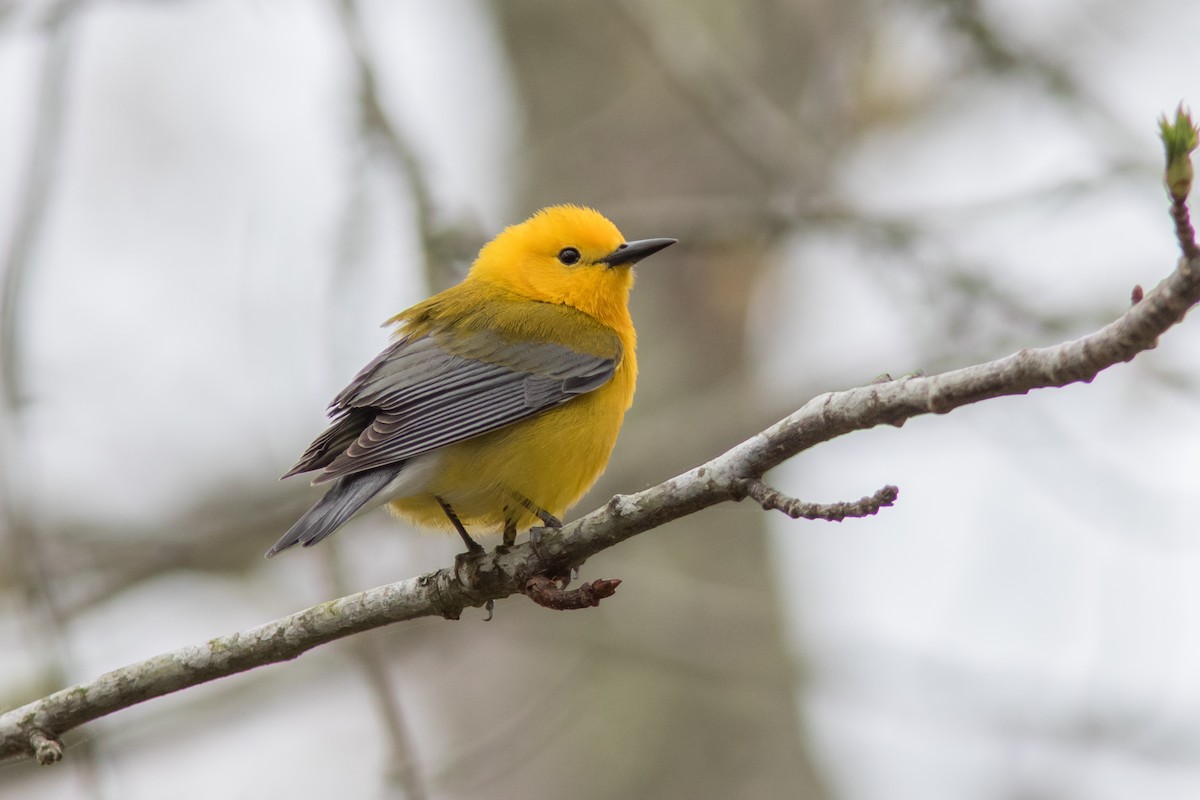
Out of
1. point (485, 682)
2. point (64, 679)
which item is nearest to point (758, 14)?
point (485, 682)

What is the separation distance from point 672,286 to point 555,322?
3627mm

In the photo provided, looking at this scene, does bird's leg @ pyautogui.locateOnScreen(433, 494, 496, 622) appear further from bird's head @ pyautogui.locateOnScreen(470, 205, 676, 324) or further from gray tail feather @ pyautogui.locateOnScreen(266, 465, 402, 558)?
bird's head @ pyautogui.locateOnScreen(470, 205, 676, 324)

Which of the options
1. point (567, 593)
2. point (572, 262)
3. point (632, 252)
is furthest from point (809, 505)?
point (572, 262)

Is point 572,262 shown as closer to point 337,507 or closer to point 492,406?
point 492,406

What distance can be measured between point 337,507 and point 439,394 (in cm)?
86

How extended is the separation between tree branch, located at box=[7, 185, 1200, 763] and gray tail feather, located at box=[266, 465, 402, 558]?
11.8 inches

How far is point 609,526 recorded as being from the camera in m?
3.32

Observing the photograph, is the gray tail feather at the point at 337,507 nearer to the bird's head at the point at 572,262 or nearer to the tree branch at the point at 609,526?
the tree branch at the point at 609,526

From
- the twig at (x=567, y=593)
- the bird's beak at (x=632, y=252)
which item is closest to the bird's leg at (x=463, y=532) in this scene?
the twig at (x=567, y=593)

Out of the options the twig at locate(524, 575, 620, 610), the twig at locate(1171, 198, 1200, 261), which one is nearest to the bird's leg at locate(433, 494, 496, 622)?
the twig at locate(524, 575, 620, 610)

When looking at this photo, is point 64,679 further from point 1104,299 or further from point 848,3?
point 848,3

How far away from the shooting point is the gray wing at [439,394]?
4.32 m

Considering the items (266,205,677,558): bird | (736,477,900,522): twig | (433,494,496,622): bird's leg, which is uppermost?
(266,205,677,558): bird

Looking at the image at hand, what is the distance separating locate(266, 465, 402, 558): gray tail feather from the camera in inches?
152
